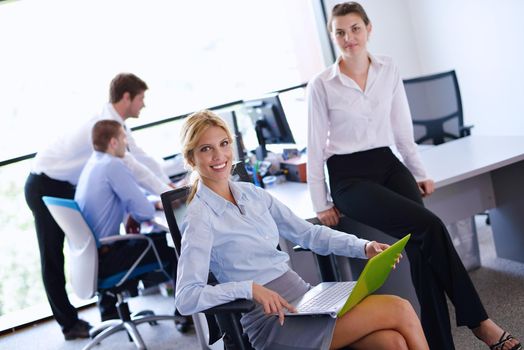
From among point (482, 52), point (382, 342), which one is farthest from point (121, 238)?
point (482, 52)

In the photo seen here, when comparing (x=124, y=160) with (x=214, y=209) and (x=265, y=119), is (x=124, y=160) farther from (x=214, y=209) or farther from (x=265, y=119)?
(x=214, y=209)

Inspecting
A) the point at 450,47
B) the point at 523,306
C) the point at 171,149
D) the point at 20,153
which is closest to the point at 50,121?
the point at 20,153

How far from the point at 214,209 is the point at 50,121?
11.6 feet

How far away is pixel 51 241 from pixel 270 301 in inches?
112

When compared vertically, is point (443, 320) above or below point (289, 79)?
below

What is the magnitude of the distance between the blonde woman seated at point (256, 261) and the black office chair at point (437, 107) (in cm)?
256

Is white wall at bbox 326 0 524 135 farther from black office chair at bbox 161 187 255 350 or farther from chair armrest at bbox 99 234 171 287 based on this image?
black office chair at bbox 161 187 255 350

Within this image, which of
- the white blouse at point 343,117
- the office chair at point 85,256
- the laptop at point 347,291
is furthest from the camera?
the office chair at point 85,256

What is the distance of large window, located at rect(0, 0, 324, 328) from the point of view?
5.30 meters

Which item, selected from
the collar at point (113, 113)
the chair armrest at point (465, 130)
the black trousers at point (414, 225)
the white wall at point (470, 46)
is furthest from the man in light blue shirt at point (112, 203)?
the white wall at point (470, 46)

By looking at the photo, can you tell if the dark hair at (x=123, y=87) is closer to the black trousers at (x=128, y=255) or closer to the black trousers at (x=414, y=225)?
the black trousers at (x=128, y=255)

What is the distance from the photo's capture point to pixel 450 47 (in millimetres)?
5492

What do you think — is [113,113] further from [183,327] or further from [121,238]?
[183,327]

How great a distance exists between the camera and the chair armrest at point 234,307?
2.02 m
